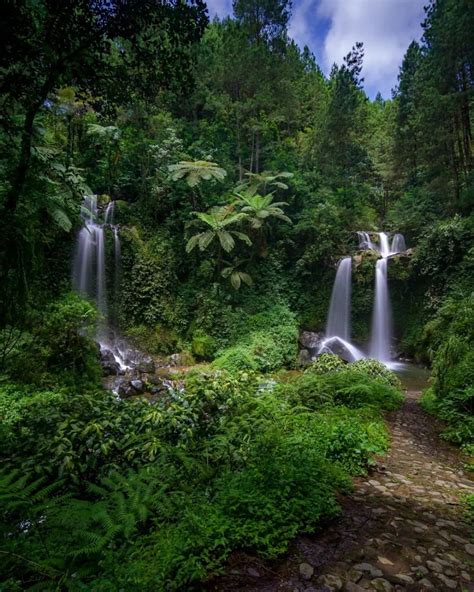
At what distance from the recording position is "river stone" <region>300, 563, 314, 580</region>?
2057 millimetres

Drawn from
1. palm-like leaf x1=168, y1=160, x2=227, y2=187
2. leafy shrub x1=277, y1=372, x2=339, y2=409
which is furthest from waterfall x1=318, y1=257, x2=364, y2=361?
leafy shrub x1=277, y1=372, x2=339, y2=409

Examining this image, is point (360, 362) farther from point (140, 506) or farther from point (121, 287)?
point (121, 287)

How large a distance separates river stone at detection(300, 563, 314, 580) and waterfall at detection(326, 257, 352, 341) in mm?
A: 12219

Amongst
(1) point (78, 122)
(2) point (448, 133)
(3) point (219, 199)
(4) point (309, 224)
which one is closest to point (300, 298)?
(4) point (309, 224)

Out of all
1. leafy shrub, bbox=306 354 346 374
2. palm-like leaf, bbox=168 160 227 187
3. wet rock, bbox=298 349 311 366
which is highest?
palm-like leaf, bbox=168 160 227 187

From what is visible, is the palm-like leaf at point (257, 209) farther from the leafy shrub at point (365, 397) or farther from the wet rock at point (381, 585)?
the wet rock at point (381, 585)

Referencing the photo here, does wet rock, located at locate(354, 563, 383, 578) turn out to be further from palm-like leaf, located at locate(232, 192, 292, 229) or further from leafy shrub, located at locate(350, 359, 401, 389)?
palm-like leaf, located at locate(232, 192, 292, 229)

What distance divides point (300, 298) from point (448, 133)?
9013mm

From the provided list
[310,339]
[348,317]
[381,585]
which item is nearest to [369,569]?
[381,585]

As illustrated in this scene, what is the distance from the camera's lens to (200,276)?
47.2ft

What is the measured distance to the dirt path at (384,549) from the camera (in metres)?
2.01

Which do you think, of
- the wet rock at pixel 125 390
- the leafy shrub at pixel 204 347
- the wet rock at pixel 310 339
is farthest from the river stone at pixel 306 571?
the wet rock at pixel 310 339

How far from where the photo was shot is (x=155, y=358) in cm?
1239

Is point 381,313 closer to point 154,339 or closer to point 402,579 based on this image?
point 154,339
